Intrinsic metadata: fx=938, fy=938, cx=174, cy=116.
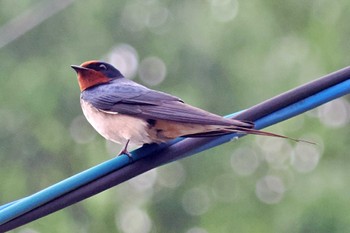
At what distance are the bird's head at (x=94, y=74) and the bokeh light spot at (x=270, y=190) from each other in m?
3.86

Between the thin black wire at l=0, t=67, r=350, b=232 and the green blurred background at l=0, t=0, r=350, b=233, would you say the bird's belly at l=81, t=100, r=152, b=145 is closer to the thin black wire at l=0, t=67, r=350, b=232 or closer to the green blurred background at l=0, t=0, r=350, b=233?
the thin black wire at l=0, t=67, r=350, b=232

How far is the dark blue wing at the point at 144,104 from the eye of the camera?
405 cm

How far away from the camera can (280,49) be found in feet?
30.7

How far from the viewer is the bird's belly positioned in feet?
14.3

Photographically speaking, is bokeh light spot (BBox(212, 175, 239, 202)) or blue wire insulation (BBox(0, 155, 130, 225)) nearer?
blue wire insulation (BBox(0, 155, 130, 225))

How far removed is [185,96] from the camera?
9.32 m

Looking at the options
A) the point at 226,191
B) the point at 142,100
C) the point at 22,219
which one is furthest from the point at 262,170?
the point at 22,219

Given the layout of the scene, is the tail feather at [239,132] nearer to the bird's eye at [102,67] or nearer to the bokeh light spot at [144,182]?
the bird's eye at [102,67]

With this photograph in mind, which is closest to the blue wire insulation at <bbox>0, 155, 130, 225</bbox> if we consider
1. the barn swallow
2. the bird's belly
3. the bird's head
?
the barn swallow

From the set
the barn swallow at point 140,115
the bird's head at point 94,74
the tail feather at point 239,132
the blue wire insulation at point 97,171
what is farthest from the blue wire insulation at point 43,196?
the bird's head at point 94,74

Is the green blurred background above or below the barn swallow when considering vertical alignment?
above

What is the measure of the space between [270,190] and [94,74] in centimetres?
410

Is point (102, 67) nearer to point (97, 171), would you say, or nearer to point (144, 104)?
point (144, 104)

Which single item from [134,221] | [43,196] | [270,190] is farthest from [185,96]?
[43,196]
